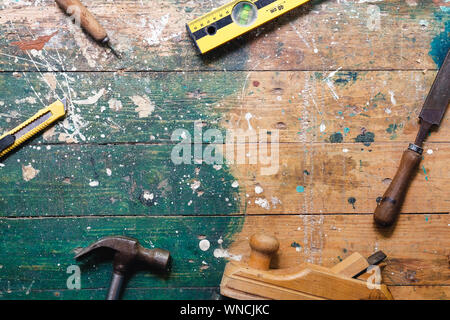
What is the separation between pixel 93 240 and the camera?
3.57 ft

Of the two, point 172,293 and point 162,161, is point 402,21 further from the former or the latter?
point 172,293

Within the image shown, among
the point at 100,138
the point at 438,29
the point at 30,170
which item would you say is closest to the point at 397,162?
the point at 438,29

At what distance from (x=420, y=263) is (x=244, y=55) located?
790mm

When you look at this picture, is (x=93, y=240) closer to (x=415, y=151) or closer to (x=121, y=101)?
(x=121, y=101)

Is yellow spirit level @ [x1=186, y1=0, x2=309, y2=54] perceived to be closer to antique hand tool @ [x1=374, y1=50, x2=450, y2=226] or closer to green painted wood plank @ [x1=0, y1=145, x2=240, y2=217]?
green painted wood plank @ [x1=0, y1=145, x2=240, y2=217]

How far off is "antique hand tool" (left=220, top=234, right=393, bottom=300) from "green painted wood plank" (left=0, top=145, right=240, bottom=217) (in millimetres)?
162

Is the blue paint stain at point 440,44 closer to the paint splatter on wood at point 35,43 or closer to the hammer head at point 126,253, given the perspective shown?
the hammer head at point 126,253

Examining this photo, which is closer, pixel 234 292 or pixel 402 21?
pixel 234 292

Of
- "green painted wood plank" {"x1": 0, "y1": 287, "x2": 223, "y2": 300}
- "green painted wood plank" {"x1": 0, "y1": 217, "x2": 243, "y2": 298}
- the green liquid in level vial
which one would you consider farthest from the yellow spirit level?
"green painted wood plank" {"x1": 0, "y1": 287, "x2": 223, "y2": 300}

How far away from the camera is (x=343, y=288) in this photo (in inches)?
39.3

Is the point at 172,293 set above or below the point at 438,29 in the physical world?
below

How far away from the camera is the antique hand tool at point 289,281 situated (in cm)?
98

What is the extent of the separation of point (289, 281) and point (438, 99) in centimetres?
66

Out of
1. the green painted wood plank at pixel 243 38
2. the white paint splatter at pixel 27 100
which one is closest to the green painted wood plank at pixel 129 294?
the white paint splatter at pixel 27 100
